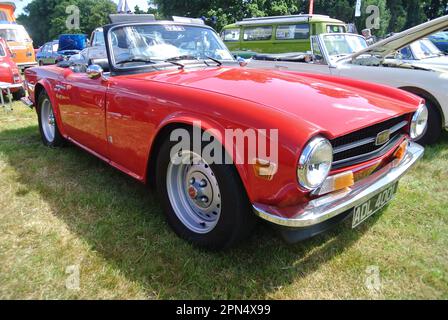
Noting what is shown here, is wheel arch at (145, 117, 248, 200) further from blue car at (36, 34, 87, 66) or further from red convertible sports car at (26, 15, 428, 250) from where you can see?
blue car at (36, 34, 87, 66)

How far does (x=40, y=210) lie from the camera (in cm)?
280

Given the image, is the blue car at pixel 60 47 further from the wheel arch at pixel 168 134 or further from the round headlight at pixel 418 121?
the round headlight at pixel 418 121

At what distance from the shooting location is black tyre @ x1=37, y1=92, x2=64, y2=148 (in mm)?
4137

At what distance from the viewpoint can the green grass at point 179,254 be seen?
1979mm

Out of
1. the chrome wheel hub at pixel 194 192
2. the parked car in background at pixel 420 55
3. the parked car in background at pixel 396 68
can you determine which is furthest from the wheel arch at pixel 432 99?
the chrome wheel hub at pixel 194 192

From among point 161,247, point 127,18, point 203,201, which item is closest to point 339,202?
point 203,201

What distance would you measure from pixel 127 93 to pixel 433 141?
148 inches

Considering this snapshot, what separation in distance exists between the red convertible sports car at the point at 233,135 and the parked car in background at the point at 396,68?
192cm

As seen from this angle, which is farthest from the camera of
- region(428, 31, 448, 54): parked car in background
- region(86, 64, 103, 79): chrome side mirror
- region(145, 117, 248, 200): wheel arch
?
region(428, 31, 448, 54): parked car in background

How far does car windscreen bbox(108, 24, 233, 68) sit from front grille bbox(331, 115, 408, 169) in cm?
162

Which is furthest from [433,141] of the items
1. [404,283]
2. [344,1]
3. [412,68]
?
[344,1]

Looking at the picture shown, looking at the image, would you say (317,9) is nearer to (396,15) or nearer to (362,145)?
(396,15)

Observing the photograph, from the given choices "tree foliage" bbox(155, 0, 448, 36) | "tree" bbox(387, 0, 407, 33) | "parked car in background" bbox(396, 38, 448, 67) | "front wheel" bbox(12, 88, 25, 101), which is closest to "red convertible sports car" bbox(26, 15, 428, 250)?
"parked car in background" bbox(396, 38, 448, 67)
